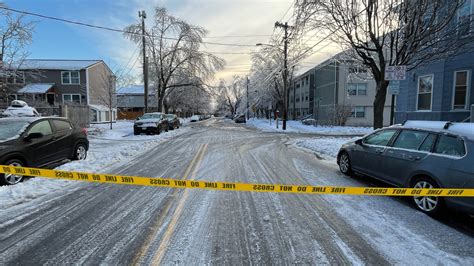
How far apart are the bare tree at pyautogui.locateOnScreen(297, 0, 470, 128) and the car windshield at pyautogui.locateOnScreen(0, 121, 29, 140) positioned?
10320 mm

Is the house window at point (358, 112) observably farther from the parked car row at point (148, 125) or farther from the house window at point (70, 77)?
the house window at point (70, 77)

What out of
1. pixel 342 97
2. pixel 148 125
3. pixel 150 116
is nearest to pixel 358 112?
pixel 342 97

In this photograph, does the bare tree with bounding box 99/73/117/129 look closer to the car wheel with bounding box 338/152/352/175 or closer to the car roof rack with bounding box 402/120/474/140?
the car wheel with bounding box 338/152/352/175

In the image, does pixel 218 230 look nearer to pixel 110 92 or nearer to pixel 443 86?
pixel 443 86

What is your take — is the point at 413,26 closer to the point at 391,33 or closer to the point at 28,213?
the point at 391,33

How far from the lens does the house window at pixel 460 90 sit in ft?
45.4

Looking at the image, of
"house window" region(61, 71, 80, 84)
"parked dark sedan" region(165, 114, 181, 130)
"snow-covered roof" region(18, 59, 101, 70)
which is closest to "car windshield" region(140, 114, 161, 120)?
"parked dark sedan" region(165, 114, 181, 130)

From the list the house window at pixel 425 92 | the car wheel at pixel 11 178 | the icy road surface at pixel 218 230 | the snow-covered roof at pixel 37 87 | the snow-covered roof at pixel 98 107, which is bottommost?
the icy road surface at pixel 218 230

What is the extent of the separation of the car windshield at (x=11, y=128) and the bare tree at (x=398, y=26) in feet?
33.9

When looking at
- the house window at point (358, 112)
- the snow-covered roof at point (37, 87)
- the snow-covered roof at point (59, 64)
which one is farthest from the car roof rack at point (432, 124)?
the snow-covered roof at point (59, 64)

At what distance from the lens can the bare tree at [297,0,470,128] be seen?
10242 millimetres

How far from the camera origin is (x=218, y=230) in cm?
431

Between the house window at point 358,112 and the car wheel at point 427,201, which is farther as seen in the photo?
the house window at point 358,112

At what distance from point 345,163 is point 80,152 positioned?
8.53 m
